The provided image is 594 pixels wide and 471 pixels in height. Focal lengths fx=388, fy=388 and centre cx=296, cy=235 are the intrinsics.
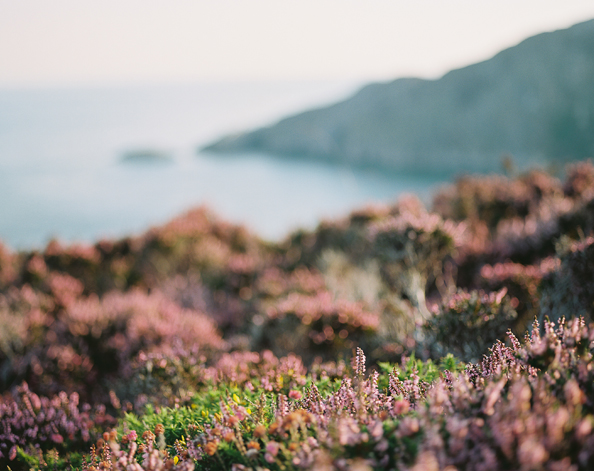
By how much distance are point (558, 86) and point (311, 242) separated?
7412 cm

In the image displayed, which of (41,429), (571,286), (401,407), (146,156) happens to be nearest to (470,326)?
(571,286)

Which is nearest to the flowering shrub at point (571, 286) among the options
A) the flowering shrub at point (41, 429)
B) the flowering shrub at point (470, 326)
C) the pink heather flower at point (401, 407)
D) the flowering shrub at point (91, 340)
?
the flowering shrub at point (470, 326)

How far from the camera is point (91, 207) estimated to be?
3100cm

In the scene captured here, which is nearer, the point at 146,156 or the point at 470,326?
the point at 470,326

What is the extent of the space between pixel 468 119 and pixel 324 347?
275 ft

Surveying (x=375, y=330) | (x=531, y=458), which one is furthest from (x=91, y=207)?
(x=531, y=458)

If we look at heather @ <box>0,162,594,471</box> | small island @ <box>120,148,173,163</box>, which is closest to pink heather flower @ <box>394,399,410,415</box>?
heather @ <box>0,162,594,471</box>

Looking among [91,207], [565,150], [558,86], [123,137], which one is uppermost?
[123,137]

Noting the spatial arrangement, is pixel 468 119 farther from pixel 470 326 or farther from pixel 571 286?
pixel 470 326

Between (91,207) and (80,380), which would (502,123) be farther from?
(80,380)

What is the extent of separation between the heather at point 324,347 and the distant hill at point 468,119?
4872 centimetres

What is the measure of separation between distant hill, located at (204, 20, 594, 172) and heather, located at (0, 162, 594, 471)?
160ft

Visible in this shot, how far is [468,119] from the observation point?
77.4 metres

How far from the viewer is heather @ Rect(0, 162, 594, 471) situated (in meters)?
1.69
